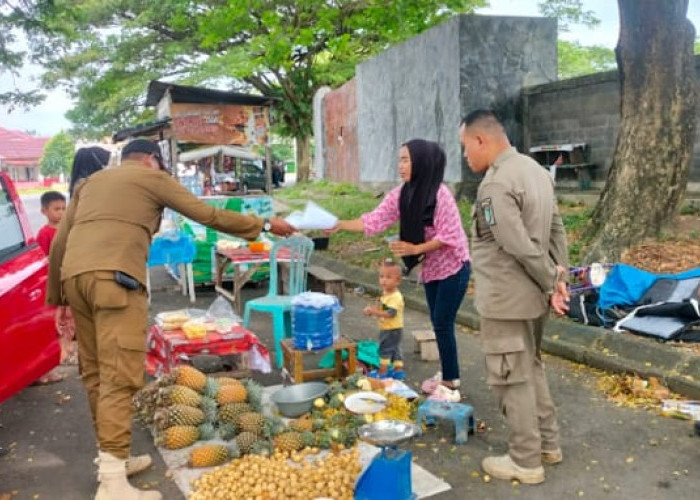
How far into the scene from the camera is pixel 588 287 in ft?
21.5

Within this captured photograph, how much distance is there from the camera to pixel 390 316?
203 inches

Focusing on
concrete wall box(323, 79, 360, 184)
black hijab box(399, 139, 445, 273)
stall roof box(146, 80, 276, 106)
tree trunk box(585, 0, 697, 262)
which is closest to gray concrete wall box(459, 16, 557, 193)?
stall roof box(146, 80, 276, 106)

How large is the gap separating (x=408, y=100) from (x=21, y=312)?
1179 centimetres

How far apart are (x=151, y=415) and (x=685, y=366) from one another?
4.02 meters

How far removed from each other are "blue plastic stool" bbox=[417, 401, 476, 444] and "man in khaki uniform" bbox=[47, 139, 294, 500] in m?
1.77

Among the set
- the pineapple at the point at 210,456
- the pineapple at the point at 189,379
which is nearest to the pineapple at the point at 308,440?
the pineapple at the point at 210,456

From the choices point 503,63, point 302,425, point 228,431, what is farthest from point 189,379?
point 503,63

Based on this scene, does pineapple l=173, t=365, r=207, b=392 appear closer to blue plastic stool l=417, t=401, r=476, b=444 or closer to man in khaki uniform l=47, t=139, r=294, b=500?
man in khaki uniform l=47, t=139, r=294, b=500

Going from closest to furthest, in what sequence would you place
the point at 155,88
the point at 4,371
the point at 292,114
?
the point at 4,371
the point at 155,88
the point at 292,114

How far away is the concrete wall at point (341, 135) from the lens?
804 inches

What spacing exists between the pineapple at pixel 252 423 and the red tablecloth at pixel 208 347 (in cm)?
94

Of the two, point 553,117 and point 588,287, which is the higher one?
point 553,117

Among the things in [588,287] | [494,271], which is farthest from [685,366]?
[494,271]

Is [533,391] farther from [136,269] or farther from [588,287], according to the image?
[588,287]
